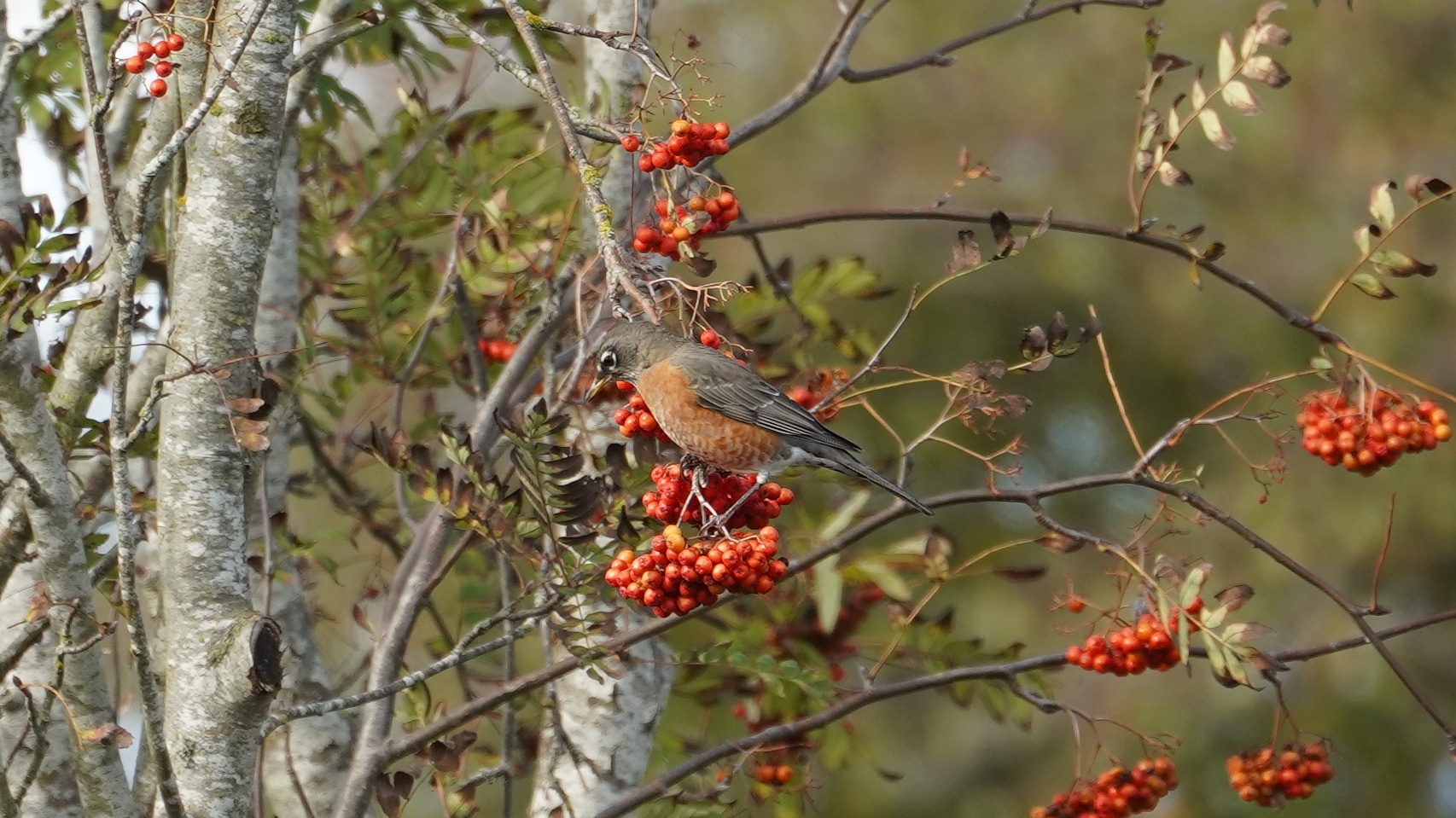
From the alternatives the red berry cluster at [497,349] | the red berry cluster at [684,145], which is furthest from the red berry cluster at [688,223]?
the red berry cluster at [497,349]

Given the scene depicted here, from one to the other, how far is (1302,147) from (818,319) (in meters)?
5.24

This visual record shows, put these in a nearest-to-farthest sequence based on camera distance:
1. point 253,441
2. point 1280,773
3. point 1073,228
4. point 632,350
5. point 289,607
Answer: point 253,441, point 632,350, point 1073,228, point 1280,773, point 289,607

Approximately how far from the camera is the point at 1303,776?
3.00 metres

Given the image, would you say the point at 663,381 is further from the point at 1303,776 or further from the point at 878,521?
the point at 1303,776

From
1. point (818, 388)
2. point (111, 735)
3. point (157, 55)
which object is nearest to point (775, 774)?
point (818, 388)

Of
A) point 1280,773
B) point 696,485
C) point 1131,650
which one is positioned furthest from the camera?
point 1280,773

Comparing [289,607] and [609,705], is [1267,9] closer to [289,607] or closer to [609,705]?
[609,705]

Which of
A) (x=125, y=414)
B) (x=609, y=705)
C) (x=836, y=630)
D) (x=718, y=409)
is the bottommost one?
(x=836, y=630)

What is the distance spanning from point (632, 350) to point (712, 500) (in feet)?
1.37

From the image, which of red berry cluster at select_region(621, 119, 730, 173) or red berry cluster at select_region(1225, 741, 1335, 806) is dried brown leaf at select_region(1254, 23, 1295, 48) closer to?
red berry cluster at select_region(621, 119, 730, 173)

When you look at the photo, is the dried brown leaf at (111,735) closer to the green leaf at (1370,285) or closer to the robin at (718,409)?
the robin at (718,409)

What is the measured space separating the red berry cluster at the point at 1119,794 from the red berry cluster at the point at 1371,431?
72 cm

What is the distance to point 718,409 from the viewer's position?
2.63 metres

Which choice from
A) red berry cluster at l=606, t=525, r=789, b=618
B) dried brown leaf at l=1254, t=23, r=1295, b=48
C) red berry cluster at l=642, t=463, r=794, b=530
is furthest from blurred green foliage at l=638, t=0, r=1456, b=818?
red berry cluster at l=606, t=525, r=789, b=618
